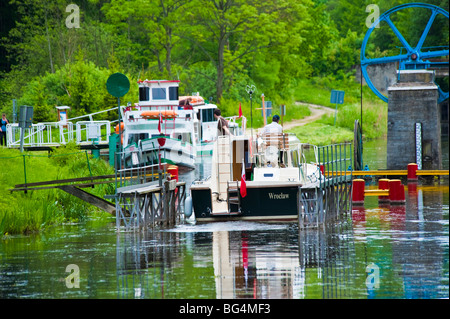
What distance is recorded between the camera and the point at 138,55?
70.3 metres

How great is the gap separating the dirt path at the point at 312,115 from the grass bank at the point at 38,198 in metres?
33.1

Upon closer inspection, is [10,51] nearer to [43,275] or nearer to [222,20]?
[222,20]

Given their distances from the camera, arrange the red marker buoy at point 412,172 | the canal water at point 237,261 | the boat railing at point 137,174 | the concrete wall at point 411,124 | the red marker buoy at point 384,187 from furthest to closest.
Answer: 1. the concrete wall at point 411,124
2. the red marker buoy at point 412,172
3. the red marker buoy at point 384,187
4. the boat railing at point 137,174
5. the canal water at point 237,261

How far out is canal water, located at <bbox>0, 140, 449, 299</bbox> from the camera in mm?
15516

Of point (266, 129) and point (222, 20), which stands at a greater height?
point (222, 20)

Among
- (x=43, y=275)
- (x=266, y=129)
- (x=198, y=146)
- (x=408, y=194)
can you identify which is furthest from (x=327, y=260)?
(x=198, y=146)

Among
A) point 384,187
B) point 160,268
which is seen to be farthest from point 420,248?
point 384,187

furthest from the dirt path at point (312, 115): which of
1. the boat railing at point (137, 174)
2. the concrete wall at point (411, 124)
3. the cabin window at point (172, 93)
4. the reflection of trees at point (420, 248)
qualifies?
the reflection of trees at point (420, 248)

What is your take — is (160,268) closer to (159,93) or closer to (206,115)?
(159,93)

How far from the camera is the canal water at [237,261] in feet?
50.9

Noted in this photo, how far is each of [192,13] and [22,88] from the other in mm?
15962

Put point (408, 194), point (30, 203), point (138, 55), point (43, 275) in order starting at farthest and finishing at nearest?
point (138, 55)
point (408, 194)
point (30, 203)
point (43, 275)

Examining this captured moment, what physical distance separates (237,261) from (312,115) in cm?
5458

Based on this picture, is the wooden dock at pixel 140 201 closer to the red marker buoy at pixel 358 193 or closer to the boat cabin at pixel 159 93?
the red marker buoy at pixel 358 193
